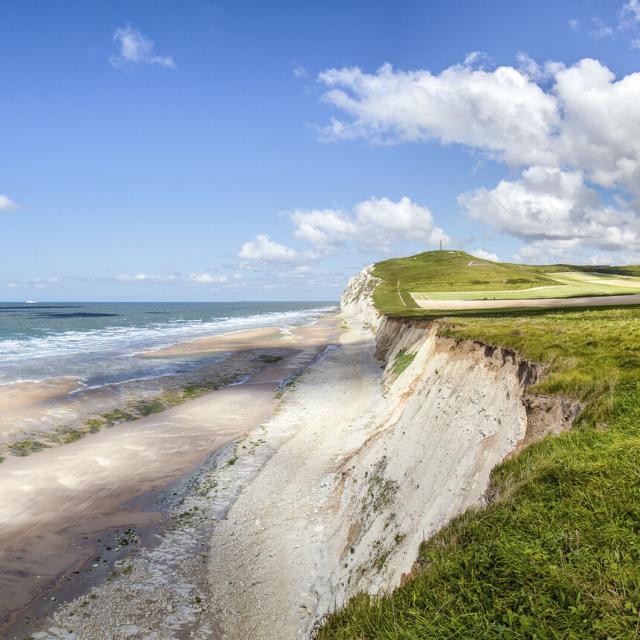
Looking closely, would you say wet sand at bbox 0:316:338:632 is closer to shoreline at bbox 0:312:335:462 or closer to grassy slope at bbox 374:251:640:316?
shoreline at bbox 0:312:335:462

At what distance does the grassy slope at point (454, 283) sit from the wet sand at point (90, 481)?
43982mm

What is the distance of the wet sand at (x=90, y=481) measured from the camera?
14781 millimetres

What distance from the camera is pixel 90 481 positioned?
20797 mm

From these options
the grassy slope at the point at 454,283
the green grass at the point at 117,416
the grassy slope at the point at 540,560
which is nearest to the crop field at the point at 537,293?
the grassy slope at the point at 454,283

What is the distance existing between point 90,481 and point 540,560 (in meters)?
20.9

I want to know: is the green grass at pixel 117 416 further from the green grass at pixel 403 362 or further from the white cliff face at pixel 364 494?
the green grass at pixel 403 362

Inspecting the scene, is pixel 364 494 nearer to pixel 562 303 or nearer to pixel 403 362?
pixel 403 362

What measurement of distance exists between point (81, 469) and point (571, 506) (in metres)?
22.5

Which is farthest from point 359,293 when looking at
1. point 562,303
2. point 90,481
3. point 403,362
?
point 90,481

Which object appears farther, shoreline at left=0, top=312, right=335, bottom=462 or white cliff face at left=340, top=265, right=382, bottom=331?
white cliff face at left=340, top=265, right=382, bottom=331

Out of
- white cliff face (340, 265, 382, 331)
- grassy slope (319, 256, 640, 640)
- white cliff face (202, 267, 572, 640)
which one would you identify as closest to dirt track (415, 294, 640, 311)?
white cliff face (202, 267, 572, 640)

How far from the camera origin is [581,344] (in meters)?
15.7

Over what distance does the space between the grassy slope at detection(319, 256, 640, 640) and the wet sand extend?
1268 cm

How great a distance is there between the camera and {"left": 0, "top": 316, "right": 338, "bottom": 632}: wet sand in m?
14.8
